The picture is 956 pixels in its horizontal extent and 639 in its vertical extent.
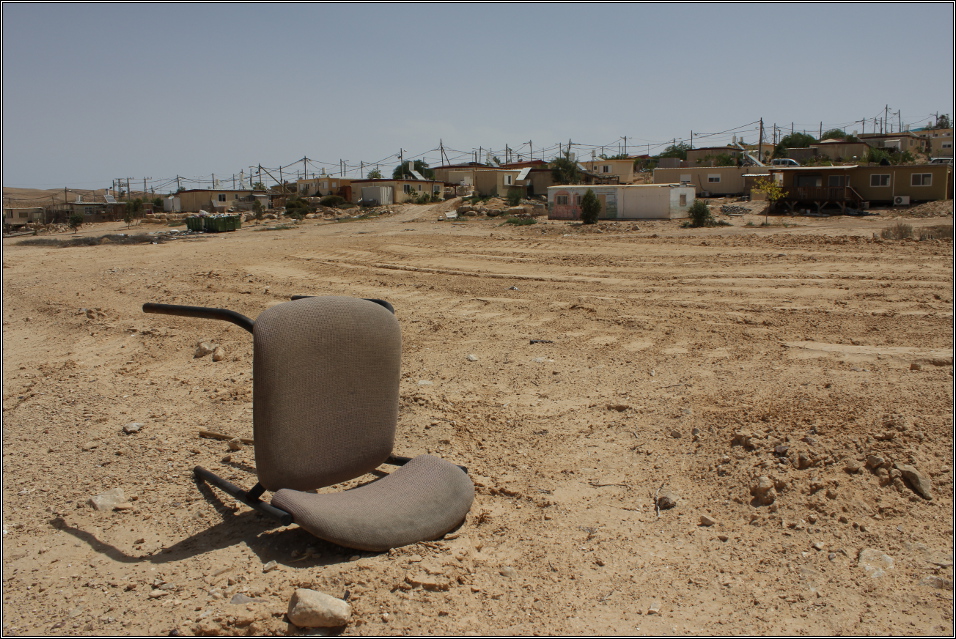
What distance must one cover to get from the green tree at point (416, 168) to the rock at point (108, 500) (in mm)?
70387

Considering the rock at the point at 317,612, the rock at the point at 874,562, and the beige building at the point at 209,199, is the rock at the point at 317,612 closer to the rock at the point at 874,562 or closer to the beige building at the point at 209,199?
the rock at the point at 874,562

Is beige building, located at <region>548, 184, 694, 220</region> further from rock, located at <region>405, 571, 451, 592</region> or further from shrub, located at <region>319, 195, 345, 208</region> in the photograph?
rock, located at <region>405, 571, 451, 592</region>

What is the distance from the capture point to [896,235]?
66.4 ft

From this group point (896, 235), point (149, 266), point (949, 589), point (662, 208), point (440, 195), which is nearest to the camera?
point (949, 589)

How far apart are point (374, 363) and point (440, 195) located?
5767cm

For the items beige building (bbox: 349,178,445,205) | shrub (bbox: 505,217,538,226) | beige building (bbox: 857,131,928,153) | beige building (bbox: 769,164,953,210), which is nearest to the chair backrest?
shrub (bbox: 505,217,538,226)

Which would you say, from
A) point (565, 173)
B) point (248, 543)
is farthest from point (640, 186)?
point (248, 543)

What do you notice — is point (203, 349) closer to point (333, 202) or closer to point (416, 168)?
point (333, 202)

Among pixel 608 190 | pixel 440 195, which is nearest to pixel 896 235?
pixel 608 190

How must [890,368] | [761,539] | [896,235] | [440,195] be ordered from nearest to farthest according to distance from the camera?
[761,539], [890,368], [896,235], [440,195]

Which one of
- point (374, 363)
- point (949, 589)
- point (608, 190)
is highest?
point (608, 190)

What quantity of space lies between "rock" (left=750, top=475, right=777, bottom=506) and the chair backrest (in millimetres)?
2008

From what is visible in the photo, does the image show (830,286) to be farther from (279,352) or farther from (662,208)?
(662,208)

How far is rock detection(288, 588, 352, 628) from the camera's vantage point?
2730mm
